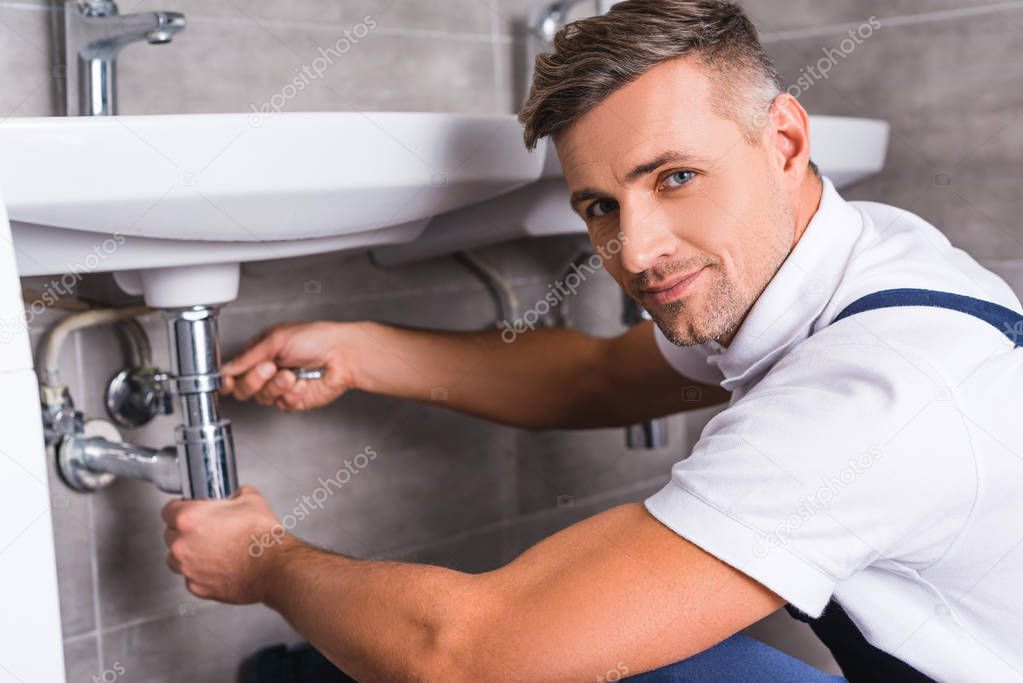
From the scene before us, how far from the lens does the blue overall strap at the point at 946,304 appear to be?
71 centimetres

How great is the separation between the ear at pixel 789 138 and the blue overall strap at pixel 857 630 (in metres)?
0.15

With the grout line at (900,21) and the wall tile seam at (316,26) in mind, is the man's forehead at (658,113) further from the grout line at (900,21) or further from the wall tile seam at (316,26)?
the grout line at (900,21)

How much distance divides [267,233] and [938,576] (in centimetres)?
54

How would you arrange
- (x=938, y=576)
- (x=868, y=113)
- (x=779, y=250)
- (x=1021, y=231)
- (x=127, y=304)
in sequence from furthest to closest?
(x=868, y=113)
(x=1021, y=231)
(x=127, y=304)
(x=779, y=250)
(x=938, y=576)

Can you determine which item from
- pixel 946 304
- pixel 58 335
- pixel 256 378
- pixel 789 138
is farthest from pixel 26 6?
pixel 946 304

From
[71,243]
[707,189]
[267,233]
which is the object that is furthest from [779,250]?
[71,243]

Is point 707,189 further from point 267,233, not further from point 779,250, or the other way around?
point 267,233

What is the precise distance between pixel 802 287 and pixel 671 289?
10 centimetres

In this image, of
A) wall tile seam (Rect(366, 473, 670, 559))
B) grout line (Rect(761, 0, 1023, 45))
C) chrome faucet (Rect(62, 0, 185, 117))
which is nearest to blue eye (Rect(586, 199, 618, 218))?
chrome faucet (Rect(62, 0, 185, 117))

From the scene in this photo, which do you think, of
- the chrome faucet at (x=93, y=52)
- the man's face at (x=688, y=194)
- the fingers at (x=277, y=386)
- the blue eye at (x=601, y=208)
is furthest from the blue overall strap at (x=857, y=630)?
the chrome faucet at (x=93, y=52)

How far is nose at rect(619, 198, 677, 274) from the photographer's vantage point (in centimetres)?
81

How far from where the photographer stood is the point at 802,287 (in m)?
0.80

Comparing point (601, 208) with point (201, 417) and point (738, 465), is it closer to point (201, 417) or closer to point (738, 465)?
point (738, 465)

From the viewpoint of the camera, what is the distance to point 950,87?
4.42 feet
